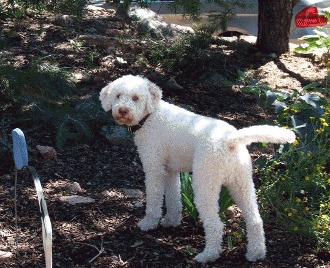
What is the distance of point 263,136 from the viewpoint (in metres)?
3.32

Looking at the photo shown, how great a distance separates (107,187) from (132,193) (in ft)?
0.65

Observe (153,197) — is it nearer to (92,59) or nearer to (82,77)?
(82,77)

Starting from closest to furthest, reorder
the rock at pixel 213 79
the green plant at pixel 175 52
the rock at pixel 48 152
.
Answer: the rock at pixel 48 152
the rock at pixel 213 79
the green plant at pixel 175 52

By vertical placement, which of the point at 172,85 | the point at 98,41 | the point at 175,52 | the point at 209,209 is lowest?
the point at 209,209

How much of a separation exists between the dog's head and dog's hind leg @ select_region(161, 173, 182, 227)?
54cm

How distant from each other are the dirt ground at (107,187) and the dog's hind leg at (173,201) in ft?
0.20

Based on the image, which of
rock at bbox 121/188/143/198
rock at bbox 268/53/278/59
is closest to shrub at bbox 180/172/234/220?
rock at bbox 121/188/143/198

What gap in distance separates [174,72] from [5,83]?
223cm

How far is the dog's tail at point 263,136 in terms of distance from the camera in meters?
3.30

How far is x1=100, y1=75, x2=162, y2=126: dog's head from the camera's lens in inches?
142

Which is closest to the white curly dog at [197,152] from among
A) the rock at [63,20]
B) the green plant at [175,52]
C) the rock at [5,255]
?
the rock at [5,255]

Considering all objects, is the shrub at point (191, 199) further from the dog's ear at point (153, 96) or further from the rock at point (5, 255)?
the rock at point (5, 255)

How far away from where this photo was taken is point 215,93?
662 cm

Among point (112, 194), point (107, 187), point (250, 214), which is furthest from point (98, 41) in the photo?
point (250, 214)
